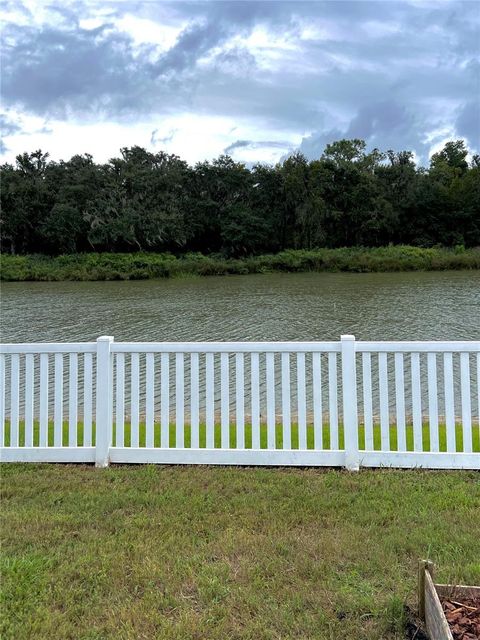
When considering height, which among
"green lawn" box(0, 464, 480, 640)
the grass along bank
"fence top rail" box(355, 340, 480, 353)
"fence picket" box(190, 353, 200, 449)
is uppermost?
the grass along bank

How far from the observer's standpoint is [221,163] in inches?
2128

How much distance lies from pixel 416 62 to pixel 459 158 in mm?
61780

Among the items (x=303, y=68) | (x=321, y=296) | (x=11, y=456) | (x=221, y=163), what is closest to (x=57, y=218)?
(x=221, y=163)

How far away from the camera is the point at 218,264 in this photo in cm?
4234

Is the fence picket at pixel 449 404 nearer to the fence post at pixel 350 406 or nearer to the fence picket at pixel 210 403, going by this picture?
the fence post at pixel 350 406

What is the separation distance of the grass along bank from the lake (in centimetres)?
1263

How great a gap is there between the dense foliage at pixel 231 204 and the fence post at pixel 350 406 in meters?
45.8

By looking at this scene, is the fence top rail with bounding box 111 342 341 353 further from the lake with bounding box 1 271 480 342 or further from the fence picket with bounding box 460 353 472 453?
the lake with bounding box 1 271 480 342

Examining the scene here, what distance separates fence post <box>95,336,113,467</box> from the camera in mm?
3713

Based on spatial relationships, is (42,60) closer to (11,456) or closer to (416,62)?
(11,456)

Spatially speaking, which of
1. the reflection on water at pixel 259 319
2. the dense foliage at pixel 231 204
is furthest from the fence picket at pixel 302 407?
the dense foliage at pixel 231 204

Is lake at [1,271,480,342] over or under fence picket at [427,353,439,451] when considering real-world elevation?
over

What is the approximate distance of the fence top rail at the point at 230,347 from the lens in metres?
3.65

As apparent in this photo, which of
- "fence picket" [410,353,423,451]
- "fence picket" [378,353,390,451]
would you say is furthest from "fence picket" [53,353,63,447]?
"fence picket" [410,353,423,451]
